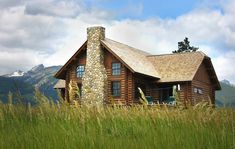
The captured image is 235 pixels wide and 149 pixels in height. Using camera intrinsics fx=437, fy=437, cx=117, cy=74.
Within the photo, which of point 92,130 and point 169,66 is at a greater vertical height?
point 169,66

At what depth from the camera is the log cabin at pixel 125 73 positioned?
119 feet

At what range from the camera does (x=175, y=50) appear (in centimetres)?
6234

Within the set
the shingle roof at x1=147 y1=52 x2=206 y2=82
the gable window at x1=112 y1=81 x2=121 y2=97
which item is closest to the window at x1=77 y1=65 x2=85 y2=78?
the gable window at x1=112 y1=81 x2=121 y2=97

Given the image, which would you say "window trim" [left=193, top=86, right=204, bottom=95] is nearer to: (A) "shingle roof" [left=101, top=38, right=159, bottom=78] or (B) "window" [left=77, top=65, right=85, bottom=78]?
(A) "shingle roof" [left=101, top=38, right=159, bottom=78]

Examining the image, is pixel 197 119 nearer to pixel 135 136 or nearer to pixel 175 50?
pixel 135 136

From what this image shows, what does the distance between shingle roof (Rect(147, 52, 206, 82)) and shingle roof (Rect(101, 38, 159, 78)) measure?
74cm

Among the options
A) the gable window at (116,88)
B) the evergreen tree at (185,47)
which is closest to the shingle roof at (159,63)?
the gable window at (116,88)

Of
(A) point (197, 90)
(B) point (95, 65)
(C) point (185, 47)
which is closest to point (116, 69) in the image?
(B) point (95, 65)

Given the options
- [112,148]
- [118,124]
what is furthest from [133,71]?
[112,148]

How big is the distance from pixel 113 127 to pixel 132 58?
29776mm

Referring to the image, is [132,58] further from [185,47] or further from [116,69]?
[185,47]

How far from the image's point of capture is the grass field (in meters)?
6.82

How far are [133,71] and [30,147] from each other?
27.9 meters

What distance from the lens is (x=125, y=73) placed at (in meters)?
36.5
